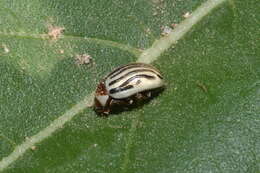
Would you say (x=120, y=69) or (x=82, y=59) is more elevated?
(x=82, y=59)

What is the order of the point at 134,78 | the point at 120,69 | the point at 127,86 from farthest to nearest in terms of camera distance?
the point at 127,86
the point at 134,78
the point at 120,69

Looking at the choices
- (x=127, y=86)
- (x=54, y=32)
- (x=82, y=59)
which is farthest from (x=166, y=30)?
(x=54, y=32)

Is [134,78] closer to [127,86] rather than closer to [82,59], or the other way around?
[127,86]

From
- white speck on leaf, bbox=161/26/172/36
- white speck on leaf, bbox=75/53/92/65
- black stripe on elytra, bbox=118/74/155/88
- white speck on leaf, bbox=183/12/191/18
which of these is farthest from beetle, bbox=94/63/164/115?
white speck on leaf, bbox=183/12/191/18

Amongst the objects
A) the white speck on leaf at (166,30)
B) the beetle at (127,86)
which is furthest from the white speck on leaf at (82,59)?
the white speck on leaf at (166,30)

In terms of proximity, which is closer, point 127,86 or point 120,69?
point 120,69

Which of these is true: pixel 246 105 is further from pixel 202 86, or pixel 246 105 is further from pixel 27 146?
pixel 27 146

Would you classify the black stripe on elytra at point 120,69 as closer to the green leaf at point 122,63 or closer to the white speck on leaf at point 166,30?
the green leaf at point 122,63
